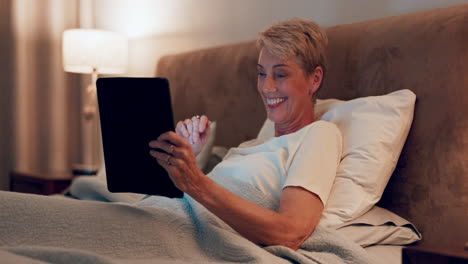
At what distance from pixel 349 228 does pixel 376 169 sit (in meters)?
0.17

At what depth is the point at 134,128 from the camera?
125cm

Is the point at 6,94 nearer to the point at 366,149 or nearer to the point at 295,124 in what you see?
the point at 295,124

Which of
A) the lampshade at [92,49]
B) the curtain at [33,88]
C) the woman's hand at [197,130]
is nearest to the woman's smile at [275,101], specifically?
the woman's hand at [197,130]

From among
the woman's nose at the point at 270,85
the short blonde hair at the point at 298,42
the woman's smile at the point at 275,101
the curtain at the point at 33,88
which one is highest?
the short blonde hair at the point at 298,42

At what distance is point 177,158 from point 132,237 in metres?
0.20

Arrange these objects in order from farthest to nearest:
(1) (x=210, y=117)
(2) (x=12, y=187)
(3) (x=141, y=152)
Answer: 1. (2) (x=12, y=187)
2. (1) (x=210, y=117)
3. (3) (x=141, y=152)

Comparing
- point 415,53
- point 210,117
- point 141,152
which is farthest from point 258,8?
point 141,152

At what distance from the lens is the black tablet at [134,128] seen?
1.20 meters

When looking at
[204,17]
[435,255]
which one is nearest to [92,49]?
[204,17]

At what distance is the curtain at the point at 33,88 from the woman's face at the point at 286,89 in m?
2.33

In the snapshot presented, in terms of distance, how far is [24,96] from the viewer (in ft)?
12.0

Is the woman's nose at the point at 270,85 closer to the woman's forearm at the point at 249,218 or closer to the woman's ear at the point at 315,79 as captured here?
the woman's ear at the point at 315,79

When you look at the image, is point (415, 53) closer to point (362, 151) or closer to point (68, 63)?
point (362, 151)

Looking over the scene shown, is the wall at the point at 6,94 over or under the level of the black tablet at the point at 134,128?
under
